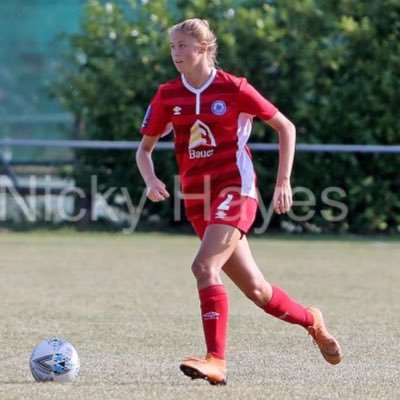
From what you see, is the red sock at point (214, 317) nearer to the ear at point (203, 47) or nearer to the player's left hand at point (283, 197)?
the player's left hand at point (283, 197)

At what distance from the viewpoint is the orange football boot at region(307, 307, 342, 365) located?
586 cm

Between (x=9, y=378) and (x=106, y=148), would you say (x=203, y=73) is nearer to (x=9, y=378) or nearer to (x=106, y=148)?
(x=9, y=378)

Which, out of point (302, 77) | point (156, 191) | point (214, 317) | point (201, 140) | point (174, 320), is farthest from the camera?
point (302, 77)

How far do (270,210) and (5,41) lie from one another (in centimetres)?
503

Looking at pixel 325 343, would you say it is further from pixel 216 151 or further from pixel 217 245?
pixel 216 151

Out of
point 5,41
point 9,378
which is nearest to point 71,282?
point 9,378

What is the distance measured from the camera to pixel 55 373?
17.9 feet

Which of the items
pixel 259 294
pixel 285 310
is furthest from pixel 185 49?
pixel 285 310

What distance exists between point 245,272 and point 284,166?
53 cm

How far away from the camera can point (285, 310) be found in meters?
5.86

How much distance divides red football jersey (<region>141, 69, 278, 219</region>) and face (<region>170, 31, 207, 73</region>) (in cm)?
15

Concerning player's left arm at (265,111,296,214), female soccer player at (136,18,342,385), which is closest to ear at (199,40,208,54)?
female soccer player at (136,18,342,385)

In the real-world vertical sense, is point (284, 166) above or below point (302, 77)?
above

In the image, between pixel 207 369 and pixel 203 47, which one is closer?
pixel 207 369
